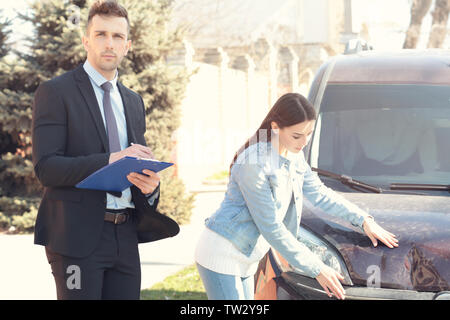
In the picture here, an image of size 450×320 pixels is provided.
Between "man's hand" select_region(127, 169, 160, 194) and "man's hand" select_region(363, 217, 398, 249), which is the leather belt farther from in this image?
"man's hand" select_region(363, 217, 398, 249)

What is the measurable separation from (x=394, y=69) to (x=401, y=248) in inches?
73.5

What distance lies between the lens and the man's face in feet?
11.2

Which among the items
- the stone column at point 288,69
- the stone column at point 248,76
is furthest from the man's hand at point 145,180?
the stone column at point 288,69

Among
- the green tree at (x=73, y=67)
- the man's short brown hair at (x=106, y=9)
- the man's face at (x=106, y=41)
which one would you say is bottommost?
the green tree at (x=73, y=67)

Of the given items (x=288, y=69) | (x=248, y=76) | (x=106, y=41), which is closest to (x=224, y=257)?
(x=106, y=41)

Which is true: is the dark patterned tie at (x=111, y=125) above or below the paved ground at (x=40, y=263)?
above

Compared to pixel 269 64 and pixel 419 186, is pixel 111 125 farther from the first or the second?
pixel 269 64

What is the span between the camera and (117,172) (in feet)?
10.4

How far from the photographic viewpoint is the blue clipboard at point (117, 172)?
10.1 ft

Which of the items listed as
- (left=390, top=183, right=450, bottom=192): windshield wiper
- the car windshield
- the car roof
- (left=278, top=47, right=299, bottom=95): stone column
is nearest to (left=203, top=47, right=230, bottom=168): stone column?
(left=278, top=47, right=299, bottom=95): stone column

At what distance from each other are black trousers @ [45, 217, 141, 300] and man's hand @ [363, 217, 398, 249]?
1211 mm

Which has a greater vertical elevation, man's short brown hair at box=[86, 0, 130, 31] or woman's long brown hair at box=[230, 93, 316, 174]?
man's short brown hair at box=[86, 0, 130, 31]

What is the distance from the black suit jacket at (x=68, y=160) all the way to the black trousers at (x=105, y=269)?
0.19 feet

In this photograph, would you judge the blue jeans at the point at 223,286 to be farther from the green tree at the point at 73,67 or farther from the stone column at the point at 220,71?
the stone column at the point at 220,71
